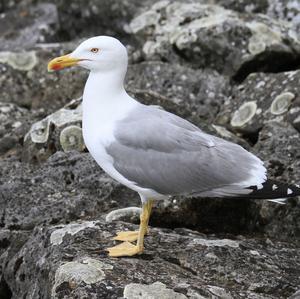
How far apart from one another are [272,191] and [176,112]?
6.86ft

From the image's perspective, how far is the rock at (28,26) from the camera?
10406 mm

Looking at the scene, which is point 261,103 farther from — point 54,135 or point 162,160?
point 162,160

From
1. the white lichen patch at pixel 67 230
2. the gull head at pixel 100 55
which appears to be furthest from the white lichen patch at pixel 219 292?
the gull head at pixel 100 55

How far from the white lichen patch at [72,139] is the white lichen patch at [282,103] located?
2014mm

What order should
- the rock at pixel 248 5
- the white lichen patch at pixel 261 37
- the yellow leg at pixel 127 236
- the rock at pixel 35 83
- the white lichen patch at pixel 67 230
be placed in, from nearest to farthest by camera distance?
the white lichen patch at pixel 67 230, the yellow leg at pixel 127 236, the white lichen patch at pixel 261 37, the rock at pixel 35 83, the rock at pixel 248 5

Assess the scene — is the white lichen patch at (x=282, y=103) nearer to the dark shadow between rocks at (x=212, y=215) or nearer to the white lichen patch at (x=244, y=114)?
the white lichen patch at (x=244, y=114)

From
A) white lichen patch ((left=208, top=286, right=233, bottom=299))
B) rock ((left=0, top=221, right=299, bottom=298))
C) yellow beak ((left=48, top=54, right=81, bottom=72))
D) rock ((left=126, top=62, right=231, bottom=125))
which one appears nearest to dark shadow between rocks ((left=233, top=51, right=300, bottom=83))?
rock ((left=126, top=62, right=231, bottom=125))

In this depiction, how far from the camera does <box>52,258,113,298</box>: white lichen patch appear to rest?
446 centimetres

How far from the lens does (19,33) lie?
10.6m

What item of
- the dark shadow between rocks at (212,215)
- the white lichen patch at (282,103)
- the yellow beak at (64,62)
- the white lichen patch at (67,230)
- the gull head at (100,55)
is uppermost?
the gull head at (100,55)

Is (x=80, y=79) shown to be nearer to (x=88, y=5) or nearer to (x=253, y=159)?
(x=88, y=5)

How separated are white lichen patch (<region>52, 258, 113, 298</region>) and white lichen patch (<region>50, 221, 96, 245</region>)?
18.3 inches

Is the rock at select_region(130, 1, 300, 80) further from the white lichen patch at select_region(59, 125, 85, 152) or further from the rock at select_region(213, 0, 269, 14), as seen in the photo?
the white lichen patch at select_region(59, 125, 85, 152)

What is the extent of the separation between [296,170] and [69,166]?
6.17 ft
